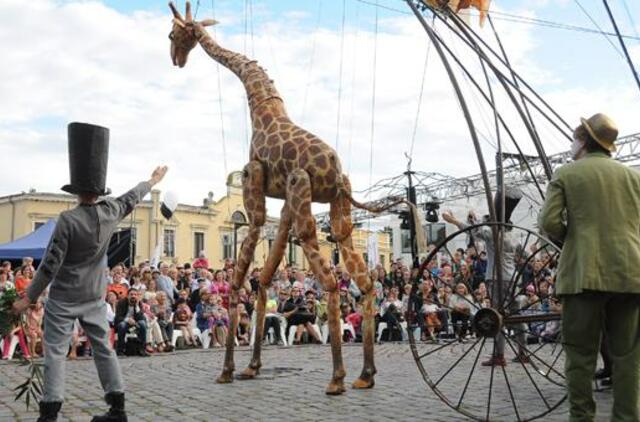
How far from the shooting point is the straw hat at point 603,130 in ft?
14.7

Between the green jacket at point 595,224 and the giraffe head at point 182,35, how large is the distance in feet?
19.4

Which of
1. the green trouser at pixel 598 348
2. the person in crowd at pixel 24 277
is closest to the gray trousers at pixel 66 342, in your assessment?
the green trouser at pixel 598 348

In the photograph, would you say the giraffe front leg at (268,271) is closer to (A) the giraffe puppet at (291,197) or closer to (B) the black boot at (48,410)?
(A) the giraffe puppet at (291,197)

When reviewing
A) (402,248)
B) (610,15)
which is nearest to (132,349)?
(610,15)

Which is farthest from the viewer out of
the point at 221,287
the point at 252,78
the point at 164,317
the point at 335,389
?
the point at 221,287

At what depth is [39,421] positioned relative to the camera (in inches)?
193

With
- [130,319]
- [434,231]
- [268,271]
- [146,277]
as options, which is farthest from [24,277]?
[434,231]

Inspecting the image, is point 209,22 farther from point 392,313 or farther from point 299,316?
point 392,313

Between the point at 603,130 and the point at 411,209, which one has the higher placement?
the point at 603,130

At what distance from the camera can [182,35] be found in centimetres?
905

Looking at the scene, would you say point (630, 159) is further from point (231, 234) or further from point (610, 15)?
point (231, 234)

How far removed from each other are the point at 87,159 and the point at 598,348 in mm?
3775

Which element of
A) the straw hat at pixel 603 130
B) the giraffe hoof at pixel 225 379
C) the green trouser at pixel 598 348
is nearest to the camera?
the green trouser at pixel 598 348

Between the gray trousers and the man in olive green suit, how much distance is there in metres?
3.12
